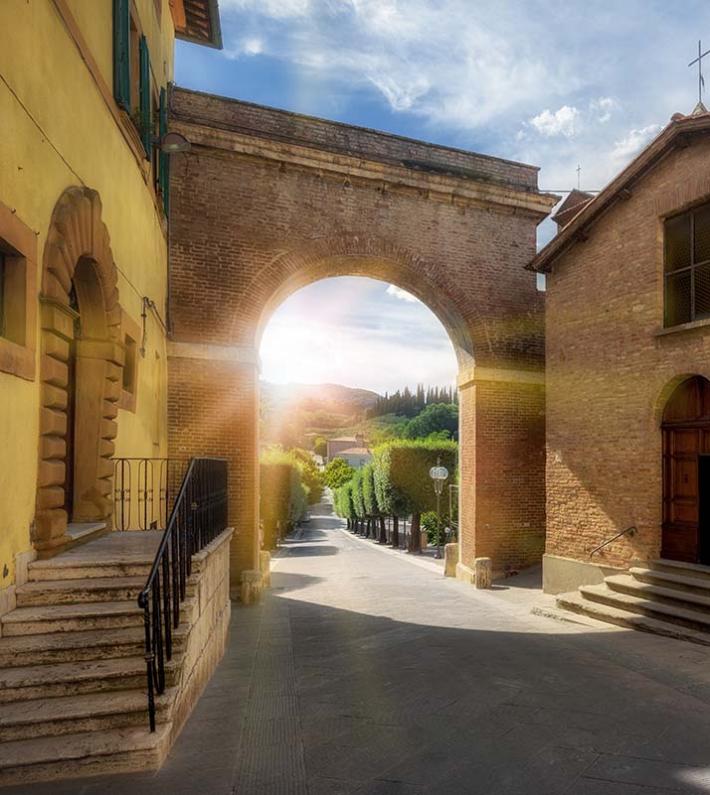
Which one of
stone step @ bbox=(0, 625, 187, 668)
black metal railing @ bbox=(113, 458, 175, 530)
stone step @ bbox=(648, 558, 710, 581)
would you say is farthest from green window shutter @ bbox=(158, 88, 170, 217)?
stone step @ bbox=(648, 558, 710, 581)

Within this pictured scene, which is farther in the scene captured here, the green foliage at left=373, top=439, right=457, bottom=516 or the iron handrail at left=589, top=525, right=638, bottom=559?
the green foliage at left=373, top=439, right=457, bottom=516

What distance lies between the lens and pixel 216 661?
20.3 ft

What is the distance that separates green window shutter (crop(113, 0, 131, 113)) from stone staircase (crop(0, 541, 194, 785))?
17.2 feet

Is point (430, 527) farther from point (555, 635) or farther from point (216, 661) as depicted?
point (216, 661)

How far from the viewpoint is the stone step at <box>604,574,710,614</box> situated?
7.60 meters

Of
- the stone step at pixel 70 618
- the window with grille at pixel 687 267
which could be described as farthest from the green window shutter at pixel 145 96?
the window with grille at pixel 687 267

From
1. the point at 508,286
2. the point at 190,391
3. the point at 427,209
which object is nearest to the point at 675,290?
the point at 508,286

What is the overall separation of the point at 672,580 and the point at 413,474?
1724 cm

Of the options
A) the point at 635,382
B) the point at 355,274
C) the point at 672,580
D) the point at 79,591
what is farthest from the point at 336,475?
the point at 79,591

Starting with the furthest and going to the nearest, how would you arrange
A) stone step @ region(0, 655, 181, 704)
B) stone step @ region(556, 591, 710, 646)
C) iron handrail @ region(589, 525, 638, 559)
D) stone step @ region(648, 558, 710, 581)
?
iron handrail @ region(589, 525, 638, 559), stone step @ region(648, 558, 710, 581), stone step @ region(556, 591, 710, 646), stone step @ region(0, 655, 181, 704)

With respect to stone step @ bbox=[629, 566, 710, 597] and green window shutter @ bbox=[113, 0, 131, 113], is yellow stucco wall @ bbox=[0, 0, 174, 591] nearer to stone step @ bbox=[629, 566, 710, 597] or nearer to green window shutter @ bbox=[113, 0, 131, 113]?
green window shutter @ bbox=[113, 0, 131, 113]

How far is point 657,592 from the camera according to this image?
8148 mm

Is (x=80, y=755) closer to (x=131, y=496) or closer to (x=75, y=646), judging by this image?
(x=75, y=646)

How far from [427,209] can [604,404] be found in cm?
564
